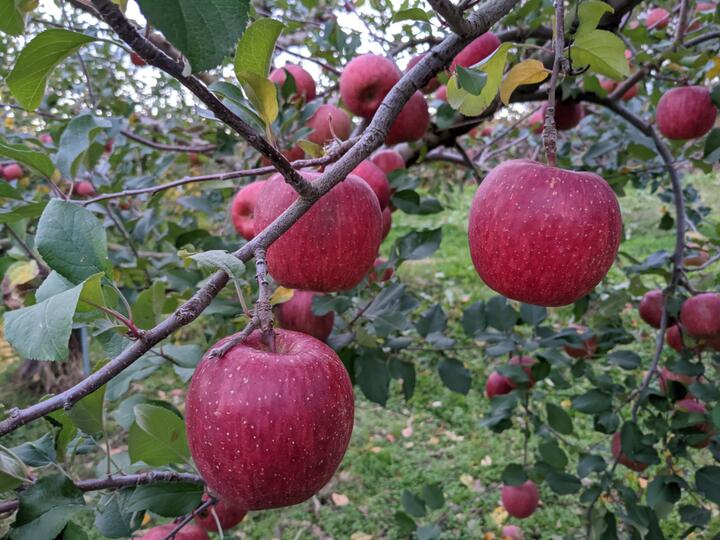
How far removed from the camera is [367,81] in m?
1.40

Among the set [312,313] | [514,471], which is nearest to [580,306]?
[514,471]

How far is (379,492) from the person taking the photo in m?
2.67

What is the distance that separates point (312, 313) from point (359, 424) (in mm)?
2047

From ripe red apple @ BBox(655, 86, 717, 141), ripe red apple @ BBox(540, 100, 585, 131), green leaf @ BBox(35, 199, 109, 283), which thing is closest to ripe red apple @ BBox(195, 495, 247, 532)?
green leaf @ BBox(35, 199, 109, 283)

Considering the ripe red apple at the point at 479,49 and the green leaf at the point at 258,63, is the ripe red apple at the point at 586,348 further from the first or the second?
the green leaf at the point at 258,63

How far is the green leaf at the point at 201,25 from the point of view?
0.35m

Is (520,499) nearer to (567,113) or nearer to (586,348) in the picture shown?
(586,348)

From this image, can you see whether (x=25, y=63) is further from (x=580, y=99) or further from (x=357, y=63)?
(x=580, y=99)

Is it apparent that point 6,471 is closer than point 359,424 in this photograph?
Yes

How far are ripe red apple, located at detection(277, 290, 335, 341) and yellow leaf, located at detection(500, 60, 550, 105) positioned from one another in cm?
66

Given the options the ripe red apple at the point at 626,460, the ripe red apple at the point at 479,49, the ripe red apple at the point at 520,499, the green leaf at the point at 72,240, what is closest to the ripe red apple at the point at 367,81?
the ripe red apple at the point at 479,49

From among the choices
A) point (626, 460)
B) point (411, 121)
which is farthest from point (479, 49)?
point (626, 460)

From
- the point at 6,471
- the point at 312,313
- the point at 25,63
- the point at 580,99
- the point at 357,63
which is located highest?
the point at 25,63

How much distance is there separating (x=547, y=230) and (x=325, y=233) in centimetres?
32
